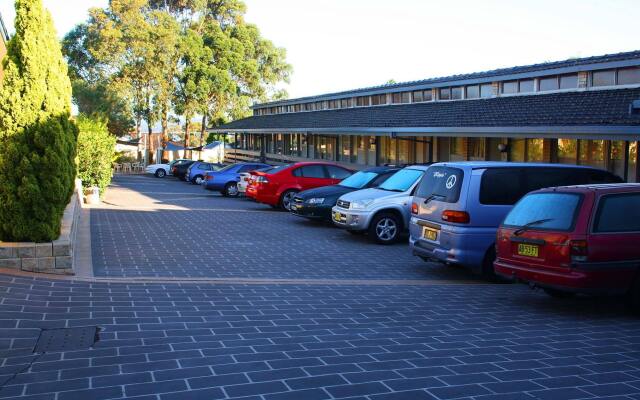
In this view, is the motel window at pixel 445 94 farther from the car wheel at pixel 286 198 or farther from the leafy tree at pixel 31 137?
the leafy tree at pixel 31 137

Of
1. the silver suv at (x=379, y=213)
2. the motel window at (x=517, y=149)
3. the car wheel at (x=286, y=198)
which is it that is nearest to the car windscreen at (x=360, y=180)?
the silver suv at (x=379, y=213)

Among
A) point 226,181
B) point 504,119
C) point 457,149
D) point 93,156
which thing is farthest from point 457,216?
point 226,181

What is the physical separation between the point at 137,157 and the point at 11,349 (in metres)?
64.6

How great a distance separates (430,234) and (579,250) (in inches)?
129

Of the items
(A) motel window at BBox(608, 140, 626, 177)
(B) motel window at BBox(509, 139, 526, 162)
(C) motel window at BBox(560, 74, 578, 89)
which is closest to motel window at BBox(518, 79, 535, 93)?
(C) motel window at BBox(560, 74, 578, 89)

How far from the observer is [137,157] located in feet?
224

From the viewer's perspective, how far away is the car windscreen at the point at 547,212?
7957 mm

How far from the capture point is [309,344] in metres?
6.25

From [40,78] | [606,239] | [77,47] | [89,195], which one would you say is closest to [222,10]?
[77,47]

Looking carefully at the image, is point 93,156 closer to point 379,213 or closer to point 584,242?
point 379,213

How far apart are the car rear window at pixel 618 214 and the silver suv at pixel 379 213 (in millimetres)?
6716

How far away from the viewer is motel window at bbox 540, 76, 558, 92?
64.2 ft

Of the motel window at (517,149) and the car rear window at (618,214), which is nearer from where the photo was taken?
the car rear window at (618,214)

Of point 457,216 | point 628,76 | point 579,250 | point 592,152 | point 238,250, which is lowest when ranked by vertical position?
point 238,250
